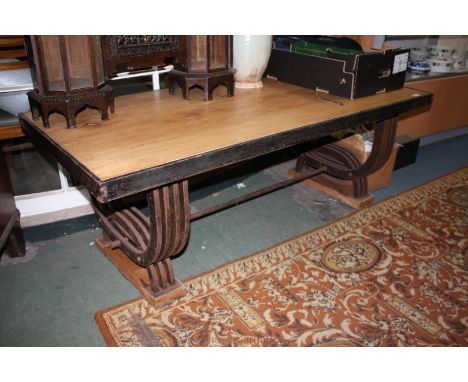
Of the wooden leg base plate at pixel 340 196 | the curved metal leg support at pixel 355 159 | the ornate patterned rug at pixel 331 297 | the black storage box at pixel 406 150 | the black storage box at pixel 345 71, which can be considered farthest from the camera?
the black storage box at pixel 406 150

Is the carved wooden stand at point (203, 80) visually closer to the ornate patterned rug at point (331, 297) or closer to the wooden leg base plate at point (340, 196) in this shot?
the ornate patterned rug at point (331, 297)

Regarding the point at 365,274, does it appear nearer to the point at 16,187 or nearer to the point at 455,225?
the point at 455,225

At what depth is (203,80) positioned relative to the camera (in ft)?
6.15

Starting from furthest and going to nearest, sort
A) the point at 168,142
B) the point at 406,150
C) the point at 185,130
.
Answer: the point at 406,150, the point at 185,130, the point at 168,142

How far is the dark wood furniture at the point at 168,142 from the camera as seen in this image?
129 centimetres

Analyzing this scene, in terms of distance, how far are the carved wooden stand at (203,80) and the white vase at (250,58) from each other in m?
0.13

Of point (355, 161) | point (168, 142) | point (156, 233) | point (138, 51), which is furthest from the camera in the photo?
point (355, 161)

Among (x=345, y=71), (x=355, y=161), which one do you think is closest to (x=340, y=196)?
(x=355, y=161)

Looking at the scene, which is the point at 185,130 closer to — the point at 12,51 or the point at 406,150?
the point at 12,51

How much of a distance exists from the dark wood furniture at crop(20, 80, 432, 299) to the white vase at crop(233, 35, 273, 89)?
Answer: 60mm

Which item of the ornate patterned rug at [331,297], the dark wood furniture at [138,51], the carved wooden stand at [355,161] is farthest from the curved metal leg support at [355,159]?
the dark wood furniture at [138,51]

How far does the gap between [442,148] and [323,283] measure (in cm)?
230

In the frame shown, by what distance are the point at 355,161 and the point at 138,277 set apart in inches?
58.0

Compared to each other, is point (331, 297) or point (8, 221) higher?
point (8, 221)
